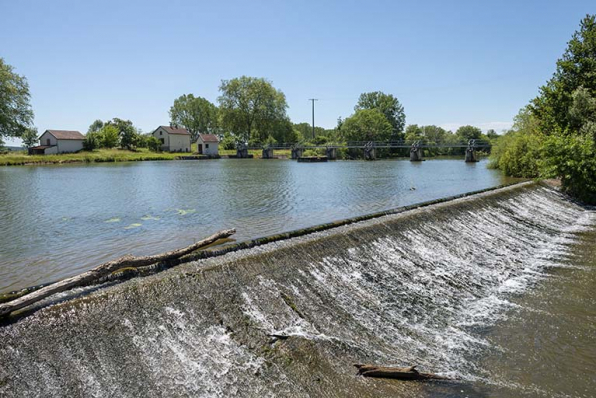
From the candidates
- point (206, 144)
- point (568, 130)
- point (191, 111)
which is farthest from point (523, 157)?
point (191, 111)

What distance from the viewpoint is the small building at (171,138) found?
90.5m

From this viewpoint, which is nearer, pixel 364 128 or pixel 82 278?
pixel 82 278

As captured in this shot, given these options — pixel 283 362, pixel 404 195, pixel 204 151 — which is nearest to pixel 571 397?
pixel 283 362

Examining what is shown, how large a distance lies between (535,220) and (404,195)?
7553mm

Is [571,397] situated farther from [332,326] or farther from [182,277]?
[182,277]

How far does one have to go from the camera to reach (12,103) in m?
69.0

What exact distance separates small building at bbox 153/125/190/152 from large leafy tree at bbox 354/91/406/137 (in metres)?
51.1

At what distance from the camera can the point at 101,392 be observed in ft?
16.6

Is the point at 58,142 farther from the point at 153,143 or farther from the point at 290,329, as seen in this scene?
the point at 290,329

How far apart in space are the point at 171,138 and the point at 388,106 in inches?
2425

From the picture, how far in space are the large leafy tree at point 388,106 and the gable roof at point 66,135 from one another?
7192 centimetres

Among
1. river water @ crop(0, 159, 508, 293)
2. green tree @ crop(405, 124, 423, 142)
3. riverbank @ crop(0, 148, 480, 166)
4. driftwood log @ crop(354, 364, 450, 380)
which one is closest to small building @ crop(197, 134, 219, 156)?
riverbank @ crop(0, 148, 480, 166)

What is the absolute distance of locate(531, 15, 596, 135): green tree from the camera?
30547 mm

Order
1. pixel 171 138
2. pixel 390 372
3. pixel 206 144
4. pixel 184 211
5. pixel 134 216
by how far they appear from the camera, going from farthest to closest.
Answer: pixel 171 138, pixel 206 144, pixel 184 211, pixel 134 216, pixel 390 372
